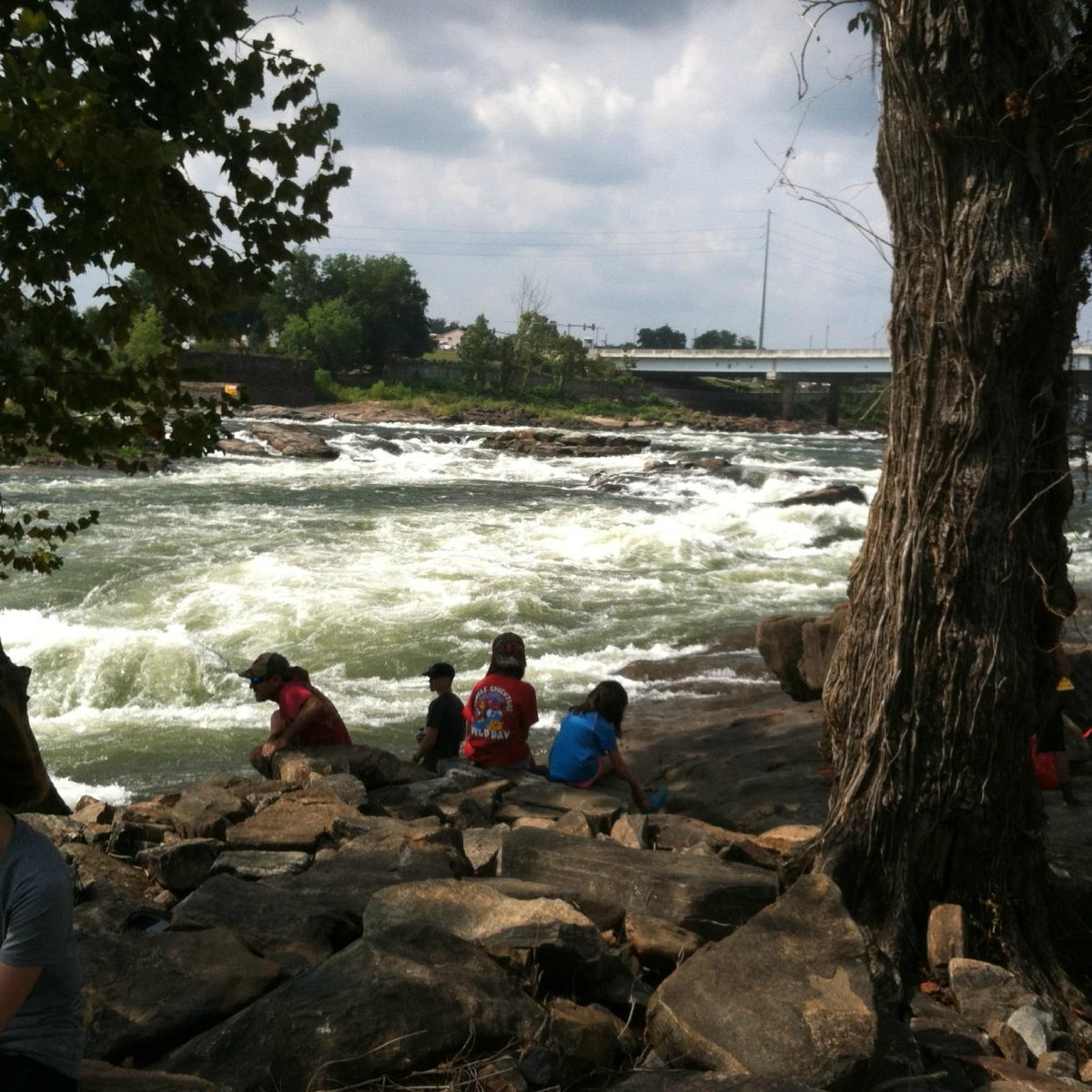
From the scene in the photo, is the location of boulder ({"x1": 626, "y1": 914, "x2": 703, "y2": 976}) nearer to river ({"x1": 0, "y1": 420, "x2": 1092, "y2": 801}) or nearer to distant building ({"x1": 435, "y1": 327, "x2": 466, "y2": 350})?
river ({"x1": 0, "y1": 420, "x2": 1092, "y2": 801})

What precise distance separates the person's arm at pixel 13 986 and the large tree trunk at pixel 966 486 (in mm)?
3315

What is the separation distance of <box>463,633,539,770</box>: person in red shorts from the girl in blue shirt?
0.71m

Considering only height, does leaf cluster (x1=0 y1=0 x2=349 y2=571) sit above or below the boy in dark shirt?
above

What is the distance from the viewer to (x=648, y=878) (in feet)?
16.7

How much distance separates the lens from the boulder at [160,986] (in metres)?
3.80

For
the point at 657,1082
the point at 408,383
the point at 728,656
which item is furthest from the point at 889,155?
the point at 408,383

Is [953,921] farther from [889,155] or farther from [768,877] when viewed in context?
[889,155]

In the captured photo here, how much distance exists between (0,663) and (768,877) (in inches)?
192

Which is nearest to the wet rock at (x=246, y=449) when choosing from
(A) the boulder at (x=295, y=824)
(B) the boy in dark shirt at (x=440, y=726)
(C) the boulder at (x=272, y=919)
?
(B) the boy in dark shirt at (x=440, y=726)

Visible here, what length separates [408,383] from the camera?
3332 inches

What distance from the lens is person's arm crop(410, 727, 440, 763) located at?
9797 millimetres

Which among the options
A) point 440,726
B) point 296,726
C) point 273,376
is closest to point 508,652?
point 440,726

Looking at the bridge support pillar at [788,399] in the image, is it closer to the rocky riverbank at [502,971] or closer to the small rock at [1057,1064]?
the rocky riverbank at [502,971]

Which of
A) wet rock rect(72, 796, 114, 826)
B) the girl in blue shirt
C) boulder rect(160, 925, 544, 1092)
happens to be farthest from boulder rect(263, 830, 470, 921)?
wet rock rect(72, 796, 114, 826)
